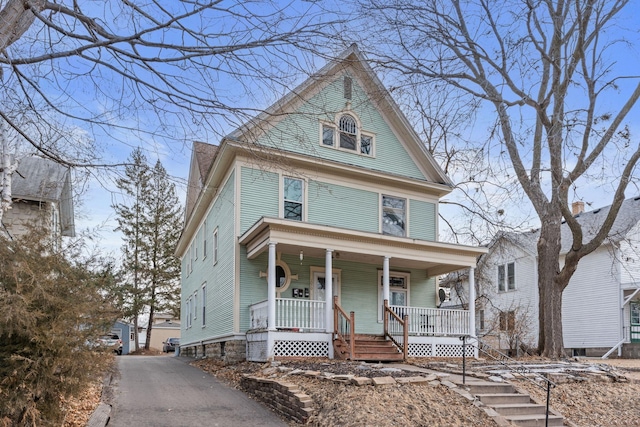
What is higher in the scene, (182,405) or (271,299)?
(271,299)

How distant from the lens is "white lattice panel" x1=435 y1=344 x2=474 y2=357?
15088mm

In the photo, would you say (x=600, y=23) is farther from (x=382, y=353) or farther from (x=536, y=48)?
(x=382, y=353)

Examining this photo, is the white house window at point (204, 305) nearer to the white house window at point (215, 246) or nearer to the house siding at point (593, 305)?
the white house window at point (215, 246)

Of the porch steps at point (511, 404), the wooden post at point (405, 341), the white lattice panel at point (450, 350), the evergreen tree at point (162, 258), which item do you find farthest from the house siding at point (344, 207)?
the evergreen tree at point (162, 258)

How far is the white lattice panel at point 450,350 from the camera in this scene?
15088mm

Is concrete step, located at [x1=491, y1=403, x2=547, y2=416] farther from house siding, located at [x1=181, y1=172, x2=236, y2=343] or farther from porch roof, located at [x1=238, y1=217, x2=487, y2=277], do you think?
house siding, located at [x1=181, y1=172, x2=236, y2=343]

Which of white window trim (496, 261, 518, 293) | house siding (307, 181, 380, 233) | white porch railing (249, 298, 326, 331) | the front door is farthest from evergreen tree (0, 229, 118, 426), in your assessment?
white window trim (496, 261, 518, 293)

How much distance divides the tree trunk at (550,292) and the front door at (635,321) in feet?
29.3

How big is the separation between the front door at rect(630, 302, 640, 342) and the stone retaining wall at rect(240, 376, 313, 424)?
1962cm

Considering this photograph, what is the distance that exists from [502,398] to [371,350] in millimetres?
5002

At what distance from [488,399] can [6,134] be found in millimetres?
10643

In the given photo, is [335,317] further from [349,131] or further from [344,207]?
[349,131]

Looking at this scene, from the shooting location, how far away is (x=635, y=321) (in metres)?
23.7

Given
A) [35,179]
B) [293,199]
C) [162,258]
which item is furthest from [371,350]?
[162,258]
